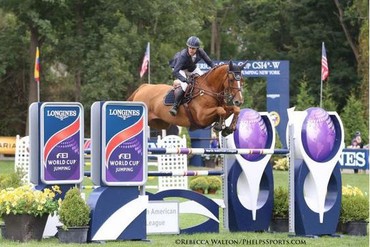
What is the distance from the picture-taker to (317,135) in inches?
438

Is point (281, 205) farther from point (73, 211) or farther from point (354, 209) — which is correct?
point (73, 211)

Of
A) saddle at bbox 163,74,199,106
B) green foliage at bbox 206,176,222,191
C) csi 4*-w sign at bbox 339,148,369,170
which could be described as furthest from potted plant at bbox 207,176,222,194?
csi 4*-w sign at bbox 339,148,369,170

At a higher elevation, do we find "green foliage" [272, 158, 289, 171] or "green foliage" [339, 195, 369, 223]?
"green foliage" [339, 195, 369, 223]

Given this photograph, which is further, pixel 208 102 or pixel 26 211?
pixel 208 102

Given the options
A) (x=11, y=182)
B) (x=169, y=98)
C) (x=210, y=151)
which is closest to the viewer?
(x=210, y=151)

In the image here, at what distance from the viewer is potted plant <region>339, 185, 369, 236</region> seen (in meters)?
11.4

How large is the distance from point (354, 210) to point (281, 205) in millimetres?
1008

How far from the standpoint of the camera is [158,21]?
41.4m

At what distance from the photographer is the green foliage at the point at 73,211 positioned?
954 centimetres

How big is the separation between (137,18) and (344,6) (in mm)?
13363

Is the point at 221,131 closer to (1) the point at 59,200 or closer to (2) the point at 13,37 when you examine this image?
(1) the point at 59,200

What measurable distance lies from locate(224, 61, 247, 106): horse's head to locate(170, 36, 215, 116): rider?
0.52 m

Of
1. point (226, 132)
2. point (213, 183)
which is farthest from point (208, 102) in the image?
point (213, 183)

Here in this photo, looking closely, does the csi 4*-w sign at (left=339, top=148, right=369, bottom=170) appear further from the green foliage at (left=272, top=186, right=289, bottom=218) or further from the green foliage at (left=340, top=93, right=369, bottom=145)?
the green foliage at (left=272, top=186, right=289, bottom=218)
